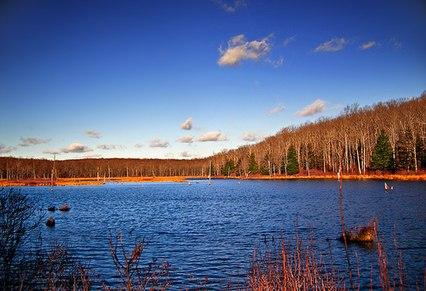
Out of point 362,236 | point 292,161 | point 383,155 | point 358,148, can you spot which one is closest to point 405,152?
point 383,155

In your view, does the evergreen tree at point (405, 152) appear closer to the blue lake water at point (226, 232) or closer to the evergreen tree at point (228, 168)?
the blue lake water at point (226, 232)

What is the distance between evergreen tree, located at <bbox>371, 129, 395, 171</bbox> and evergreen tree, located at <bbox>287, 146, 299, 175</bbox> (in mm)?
33219

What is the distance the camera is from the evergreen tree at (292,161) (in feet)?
392

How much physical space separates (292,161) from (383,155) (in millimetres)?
36190

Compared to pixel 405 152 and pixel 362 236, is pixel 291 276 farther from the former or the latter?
pixel 405 152

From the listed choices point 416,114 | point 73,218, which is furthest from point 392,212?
point 416,114

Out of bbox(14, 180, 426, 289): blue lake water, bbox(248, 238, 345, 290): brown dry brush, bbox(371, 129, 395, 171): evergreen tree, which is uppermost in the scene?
bbox(371, 129, 395, 171): evergreen tree

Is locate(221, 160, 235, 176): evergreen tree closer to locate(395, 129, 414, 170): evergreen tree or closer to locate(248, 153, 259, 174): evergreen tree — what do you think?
locate(248, 153, 259, 174): evergreen tree

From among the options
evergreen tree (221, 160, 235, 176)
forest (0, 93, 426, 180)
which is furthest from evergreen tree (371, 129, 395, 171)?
evergreen tree (221, 160, 235, 176)

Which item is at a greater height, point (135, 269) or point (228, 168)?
point (228, 168)

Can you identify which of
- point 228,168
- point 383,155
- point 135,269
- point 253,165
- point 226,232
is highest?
point 253,165

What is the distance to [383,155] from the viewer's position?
8644 cm

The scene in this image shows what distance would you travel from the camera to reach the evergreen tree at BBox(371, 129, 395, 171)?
85688mm

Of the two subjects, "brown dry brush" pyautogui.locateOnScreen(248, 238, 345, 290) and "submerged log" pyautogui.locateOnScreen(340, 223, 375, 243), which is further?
"submerged log" pyautogui.locateOnScreen(340, 223, 375, 243)
